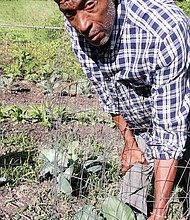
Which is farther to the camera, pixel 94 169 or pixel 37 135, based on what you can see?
pixel 37 135

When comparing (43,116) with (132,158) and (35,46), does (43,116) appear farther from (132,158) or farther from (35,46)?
(35,46)

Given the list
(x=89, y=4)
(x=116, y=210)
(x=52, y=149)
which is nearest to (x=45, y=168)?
(x=52, y=149)

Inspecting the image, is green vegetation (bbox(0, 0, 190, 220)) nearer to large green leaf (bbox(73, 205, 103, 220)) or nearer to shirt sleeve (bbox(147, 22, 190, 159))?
large green leaf (bbox(73, 205, 103, 220))

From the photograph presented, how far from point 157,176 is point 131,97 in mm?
388

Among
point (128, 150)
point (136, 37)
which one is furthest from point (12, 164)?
point (136, 37)

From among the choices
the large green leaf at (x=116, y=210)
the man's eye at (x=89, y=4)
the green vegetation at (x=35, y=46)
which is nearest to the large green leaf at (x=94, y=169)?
the large green leaf at (x=116, y=210)

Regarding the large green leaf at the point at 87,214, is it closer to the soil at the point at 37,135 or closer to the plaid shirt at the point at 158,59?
the soil at the point at 37,135

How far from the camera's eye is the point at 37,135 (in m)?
3.51

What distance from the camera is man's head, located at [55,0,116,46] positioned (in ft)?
5.88

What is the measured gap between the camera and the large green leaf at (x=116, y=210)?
7.86 feet

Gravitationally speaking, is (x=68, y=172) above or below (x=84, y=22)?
below

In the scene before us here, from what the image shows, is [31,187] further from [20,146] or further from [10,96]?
[10,96]

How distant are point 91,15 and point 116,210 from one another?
979mm

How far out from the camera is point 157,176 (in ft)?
6.66
